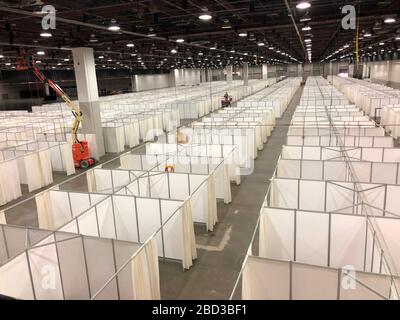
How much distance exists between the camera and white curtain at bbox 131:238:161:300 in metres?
6.44

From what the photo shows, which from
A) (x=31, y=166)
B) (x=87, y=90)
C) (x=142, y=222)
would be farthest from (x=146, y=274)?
(x=87, y=90)

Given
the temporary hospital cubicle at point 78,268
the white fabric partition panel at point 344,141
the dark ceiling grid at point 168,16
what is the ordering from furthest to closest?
the white fabric partition panel at point 344,141
the dark ceiling grid at point 168,16
the temporary hospital cubicle at point 78,268

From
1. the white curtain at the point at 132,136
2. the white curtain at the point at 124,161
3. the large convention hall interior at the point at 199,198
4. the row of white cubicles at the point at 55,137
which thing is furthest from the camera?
the white curtain at the point at 132,136

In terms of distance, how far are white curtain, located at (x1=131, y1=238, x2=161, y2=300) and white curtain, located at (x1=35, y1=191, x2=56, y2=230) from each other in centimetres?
507

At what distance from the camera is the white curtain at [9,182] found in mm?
14305

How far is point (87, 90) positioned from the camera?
19500 millimetres

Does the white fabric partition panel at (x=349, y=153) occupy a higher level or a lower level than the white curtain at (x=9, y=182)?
higher

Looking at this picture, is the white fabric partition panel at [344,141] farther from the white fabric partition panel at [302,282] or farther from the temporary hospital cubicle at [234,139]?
the white fabric partition panel at [302,282]

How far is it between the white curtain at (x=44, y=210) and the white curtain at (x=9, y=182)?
5.22 m

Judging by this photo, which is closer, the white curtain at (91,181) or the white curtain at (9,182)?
the white curtain at (91,181)

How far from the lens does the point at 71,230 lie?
8.27 meters

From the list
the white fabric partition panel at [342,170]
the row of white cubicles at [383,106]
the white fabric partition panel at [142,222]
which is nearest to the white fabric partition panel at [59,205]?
the white fabric partition panel at [142,222]
